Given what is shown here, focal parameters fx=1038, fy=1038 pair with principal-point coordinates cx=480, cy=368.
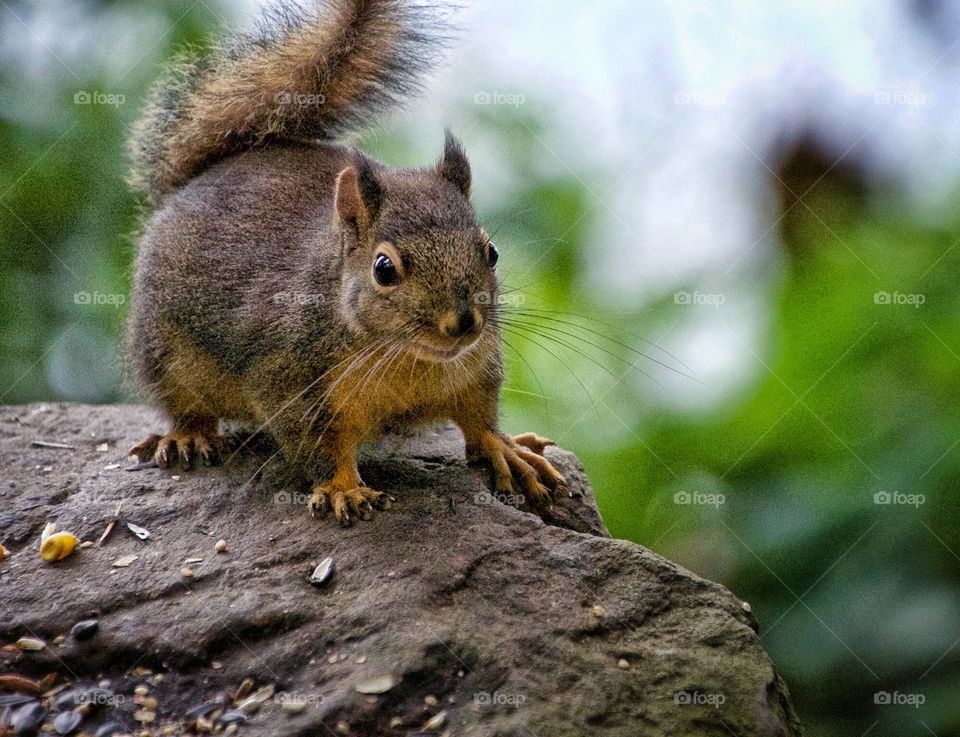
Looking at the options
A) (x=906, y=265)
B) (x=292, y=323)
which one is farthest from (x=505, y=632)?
(x=906, y=265)

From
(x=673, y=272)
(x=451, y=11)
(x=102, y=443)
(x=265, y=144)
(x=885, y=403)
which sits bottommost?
(x=102, y=443)

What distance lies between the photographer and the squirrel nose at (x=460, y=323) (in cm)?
227

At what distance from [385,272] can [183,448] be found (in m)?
0.91

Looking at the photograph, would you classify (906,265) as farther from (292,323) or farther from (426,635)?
(426,635)

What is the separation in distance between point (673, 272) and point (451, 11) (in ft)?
3.99

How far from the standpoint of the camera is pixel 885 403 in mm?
3391
